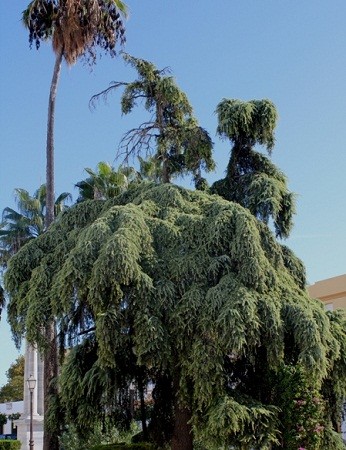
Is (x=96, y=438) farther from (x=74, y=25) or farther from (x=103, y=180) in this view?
Result: (x=74, y=25)

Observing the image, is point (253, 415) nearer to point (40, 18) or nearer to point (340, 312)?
point (340, 312)

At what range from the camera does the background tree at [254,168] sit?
18.4 meters

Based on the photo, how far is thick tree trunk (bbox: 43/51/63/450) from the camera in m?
18.2

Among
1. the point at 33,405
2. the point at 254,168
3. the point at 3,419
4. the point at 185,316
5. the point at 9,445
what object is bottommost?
the point at 9,445

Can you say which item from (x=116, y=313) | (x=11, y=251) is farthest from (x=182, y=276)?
(x=11, y=251)

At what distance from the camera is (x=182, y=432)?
17.6 meters

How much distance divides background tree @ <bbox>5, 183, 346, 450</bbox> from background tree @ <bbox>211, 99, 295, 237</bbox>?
1.28m

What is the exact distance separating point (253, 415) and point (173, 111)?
10.2 meters

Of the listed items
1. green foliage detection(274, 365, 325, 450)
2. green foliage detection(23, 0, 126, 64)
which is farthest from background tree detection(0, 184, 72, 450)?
green foliage detection(274, 365, 325, 450)

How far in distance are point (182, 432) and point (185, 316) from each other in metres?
4.32

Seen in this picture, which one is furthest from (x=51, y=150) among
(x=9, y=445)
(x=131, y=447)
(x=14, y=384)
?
(x=14, y=384)

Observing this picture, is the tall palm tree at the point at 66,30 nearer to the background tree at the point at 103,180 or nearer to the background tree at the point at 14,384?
the background tree at the point at 103,180

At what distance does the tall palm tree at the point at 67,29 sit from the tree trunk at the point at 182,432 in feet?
27.4

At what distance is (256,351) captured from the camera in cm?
1592
